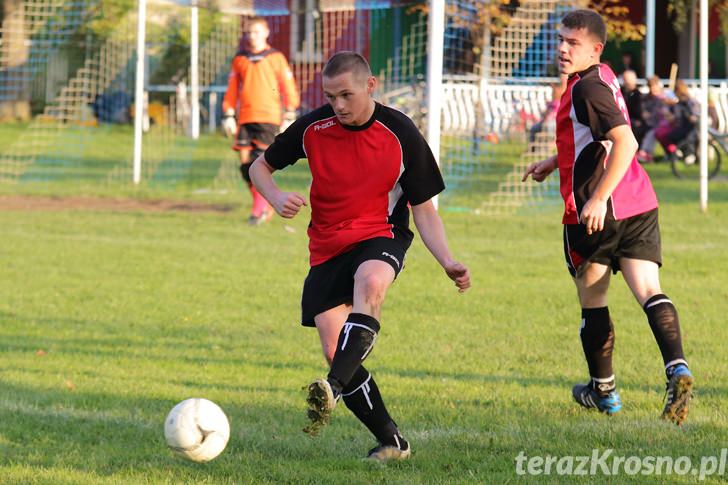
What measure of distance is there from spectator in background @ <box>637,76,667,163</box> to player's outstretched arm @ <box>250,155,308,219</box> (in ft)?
51.1

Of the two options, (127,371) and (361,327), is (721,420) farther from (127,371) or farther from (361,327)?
(127,371)

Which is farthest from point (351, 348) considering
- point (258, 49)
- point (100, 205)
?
point (100, 205)

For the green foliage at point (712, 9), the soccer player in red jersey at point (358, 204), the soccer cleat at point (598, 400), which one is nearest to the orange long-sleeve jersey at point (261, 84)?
the soccer cleat at point (598, 400)

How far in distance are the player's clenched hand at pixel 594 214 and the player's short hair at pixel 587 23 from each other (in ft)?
2.81

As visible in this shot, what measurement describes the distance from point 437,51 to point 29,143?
14448 millimetres

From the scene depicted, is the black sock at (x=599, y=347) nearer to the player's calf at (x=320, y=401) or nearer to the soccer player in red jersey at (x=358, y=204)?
the soccer player in red jersey at (x=358, y=204)

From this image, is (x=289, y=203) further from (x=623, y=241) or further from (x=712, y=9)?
(x=712, y=9)

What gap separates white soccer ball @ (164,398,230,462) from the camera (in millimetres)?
4598

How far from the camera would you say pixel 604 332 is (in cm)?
573

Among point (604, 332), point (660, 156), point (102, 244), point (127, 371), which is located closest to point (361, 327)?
point (604, 332)

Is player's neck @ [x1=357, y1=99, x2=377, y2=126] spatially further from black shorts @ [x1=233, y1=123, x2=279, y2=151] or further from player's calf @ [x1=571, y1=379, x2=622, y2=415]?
black shorts @ [x1=233, y1=123, x2=279, y2=151]

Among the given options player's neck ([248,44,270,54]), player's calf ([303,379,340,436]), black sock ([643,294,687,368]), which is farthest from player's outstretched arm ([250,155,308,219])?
player's neck ([248,44,270,54])

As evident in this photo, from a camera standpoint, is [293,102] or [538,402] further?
[293,102]

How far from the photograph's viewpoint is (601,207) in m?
5.12
